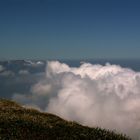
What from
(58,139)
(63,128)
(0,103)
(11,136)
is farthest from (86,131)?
(0,103)

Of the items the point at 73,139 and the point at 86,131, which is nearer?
the point at 73,139

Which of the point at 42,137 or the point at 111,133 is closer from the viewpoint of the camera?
the point at 42,137

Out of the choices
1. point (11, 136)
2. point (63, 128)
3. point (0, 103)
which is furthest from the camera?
point (0, 103)

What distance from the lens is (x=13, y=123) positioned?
29.1 meters

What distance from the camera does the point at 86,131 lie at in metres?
28.5

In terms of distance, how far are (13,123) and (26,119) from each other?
7.84ft

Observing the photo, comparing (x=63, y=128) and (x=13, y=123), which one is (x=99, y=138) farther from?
(x=13, y=123)

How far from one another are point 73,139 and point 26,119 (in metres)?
6.45

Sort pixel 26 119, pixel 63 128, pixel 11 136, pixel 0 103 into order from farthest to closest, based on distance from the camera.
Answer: pixel 0 103 → pixel 26 119 → pixel 63 128 → pixel 11 136

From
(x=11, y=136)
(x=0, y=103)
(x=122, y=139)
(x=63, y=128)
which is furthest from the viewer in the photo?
(x=0, y=103)

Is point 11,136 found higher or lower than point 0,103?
lower

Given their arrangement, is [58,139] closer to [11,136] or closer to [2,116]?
[11,136]

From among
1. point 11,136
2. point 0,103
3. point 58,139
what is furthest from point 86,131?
point 0,103

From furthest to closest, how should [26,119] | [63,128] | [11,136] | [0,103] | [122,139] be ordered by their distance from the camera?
1. [0,103]
2. [26,119]
3. [63,128]
4. [122,139]
5. [11,136]
